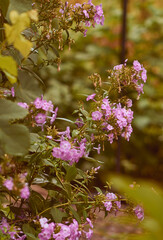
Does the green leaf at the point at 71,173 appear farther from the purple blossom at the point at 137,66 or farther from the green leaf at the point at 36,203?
the purple blossom at the point at 137,66

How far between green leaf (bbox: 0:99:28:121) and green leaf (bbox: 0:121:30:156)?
16 mm

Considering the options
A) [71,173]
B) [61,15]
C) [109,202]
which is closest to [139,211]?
[109,202]

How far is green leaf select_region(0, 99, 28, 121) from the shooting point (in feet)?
2.69

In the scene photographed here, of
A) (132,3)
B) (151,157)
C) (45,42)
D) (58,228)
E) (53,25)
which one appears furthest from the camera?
(132,3)

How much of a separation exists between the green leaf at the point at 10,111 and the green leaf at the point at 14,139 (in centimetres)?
2

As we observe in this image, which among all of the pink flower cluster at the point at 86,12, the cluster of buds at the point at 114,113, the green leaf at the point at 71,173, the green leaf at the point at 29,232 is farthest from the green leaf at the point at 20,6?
the green leaf at the point at 29,232

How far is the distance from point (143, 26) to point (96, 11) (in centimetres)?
296

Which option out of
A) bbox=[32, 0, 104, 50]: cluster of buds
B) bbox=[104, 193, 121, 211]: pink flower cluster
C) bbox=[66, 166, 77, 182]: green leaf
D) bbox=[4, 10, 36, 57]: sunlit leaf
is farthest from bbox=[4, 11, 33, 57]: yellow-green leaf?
bbox=[104, 193, 121, 211]: pink flower cluster

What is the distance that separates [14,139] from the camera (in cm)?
82

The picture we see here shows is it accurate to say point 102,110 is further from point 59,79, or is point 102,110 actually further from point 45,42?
point 59,79

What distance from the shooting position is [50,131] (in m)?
1.08

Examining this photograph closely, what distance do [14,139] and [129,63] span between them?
3.11 m

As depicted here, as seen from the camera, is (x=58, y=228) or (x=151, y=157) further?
(x=151, y=157)

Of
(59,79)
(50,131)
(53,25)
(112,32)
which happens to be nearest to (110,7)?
(112,32)
